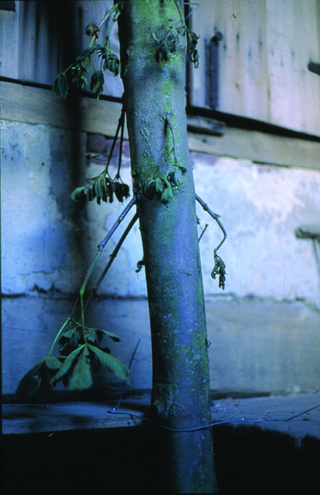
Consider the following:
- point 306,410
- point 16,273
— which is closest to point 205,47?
point 16,273

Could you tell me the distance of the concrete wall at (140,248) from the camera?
2.17 m

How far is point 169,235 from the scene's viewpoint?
1.68 m

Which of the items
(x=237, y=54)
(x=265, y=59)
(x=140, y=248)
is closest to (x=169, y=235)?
(x=140, y=248)

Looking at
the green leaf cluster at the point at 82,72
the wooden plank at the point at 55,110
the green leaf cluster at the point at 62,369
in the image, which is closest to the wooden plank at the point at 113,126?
the wooden plank at the point at 55,110

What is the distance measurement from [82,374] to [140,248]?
1110 millimetres

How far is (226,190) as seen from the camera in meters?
2.67

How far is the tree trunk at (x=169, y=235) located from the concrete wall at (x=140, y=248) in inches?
24.6

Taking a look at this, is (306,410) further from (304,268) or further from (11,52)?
(11,52)

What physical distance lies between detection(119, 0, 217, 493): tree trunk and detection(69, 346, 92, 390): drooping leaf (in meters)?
0.30

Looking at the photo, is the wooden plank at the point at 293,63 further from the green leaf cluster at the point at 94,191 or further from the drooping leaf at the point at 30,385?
the drooping leaf at the point at 30,385

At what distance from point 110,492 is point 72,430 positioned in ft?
1.82

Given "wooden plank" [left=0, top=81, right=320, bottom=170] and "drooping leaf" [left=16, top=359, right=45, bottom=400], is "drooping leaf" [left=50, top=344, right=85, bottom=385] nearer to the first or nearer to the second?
"drooping leaf" [left=16, top=359, right=45, bottom=400]

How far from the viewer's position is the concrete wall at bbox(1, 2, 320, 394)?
217 centimetres

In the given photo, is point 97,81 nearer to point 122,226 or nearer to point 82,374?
point 122,226
